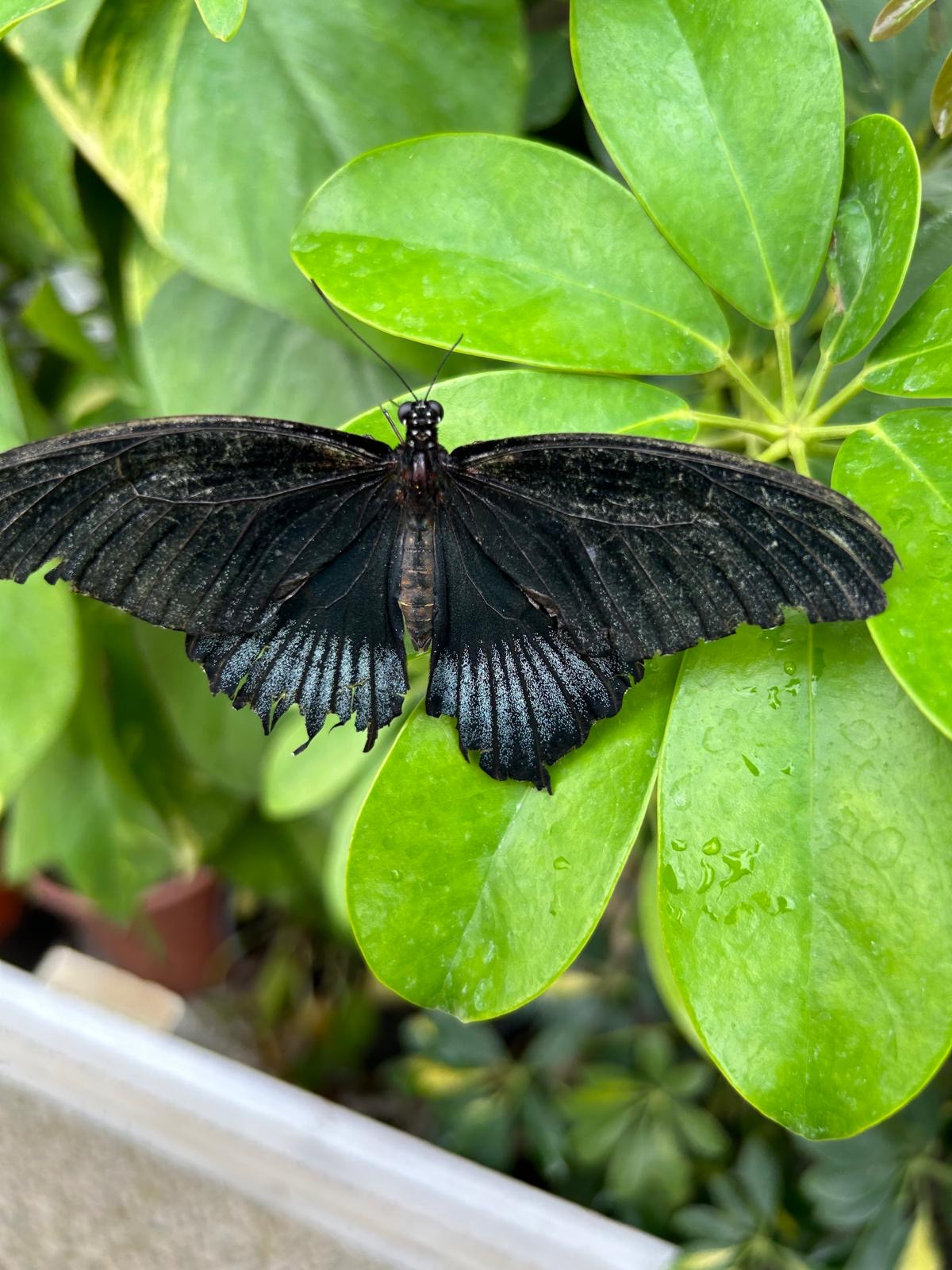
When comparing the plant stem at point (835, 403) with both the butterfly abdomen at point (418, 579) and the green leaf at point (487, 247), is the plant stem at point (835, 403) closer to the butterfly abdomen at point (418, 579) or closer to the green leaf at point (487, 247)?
the green leaf at point (487, 247)

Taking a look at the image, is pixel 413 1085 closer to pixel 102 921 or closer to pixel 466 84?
pixel 102 921

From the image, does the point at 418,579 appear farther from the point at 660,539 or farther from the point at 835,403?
the point at 835,403

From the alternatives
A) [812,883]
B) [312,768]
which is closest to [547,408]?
[812,883]

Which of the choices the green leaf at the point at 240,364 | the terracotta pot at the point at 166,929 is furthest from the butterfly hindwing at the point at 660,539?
the terracotta pot at the point at 166,929

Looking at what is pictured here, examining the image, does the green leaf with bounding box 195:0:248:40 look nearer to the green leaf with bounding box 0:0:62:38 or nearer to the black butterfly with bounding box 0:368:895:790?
the green leaf with bounding box 0:0:62:38

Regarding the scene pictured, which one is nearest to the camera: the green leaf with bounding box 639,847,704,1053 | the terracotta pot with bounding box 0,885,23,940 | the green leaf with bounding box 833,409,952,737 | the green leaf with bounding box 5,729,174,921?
the green leaf with bounding box 833,409,952,737

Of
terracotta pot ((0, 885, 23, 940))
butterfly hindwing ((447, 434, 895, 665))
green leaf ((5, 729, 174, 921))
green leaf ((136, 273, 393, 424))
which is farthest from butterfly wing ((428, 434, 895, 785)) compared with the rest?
terracotta pot ((0, 885, 23, 940))
